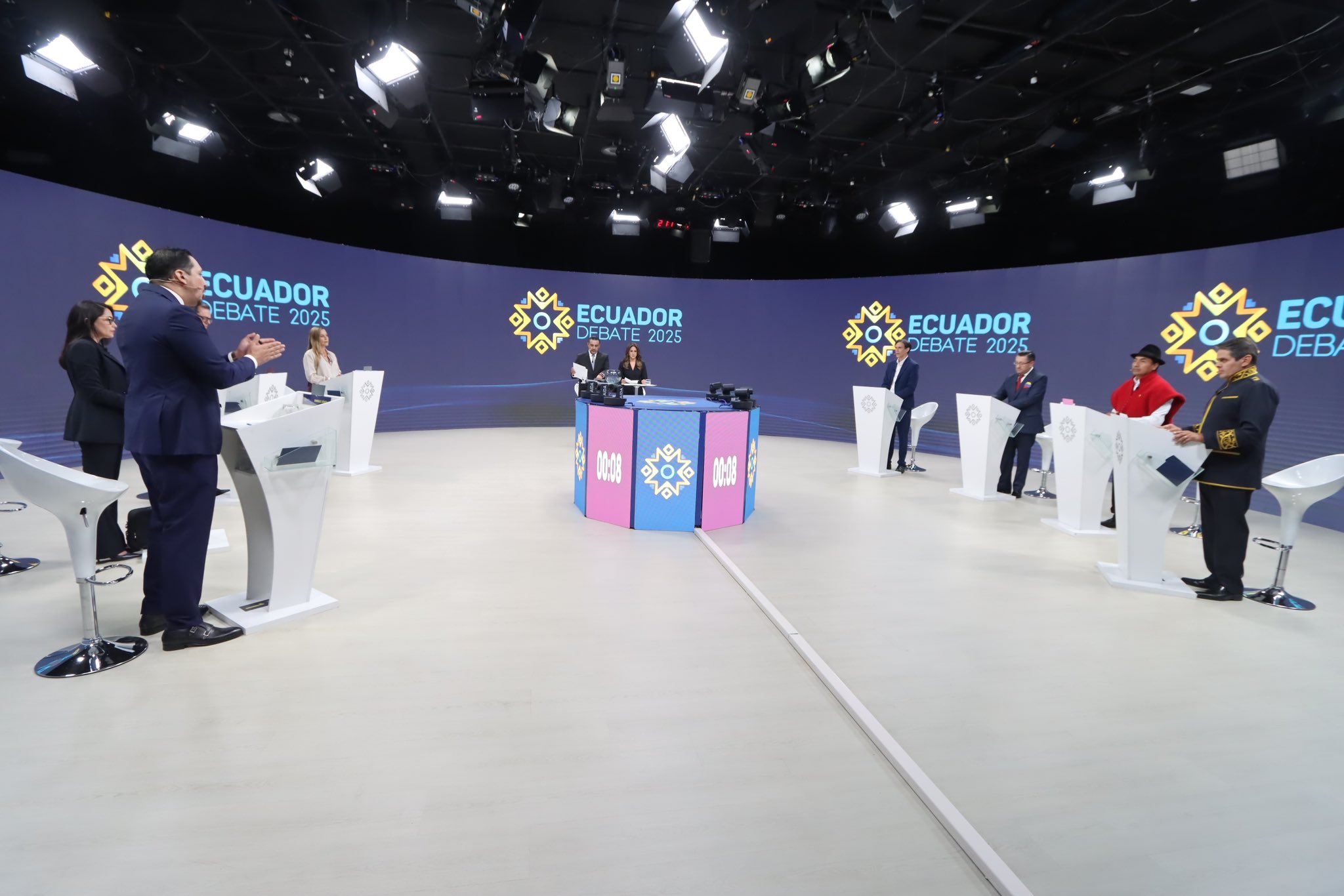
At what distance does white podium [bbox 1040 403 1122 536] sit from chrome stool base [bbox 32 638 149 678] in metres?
5.89

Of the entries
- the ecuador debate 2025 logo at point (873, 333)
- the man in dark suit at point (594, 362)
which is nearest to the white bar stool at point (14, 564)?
the man in dark suit at point (594, 362)

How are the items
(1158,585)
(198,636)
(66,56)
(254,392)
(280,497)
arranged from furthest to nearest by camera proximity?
(66,56), (254,392), (1158,585), (280,497), (198,636)

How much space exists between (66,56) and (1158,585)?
914 centimetres

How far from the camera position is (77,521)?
2355mm

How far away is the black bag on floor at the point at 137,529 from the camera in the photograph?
11.2ft

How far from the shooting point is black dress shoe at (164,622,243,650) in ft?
8.41

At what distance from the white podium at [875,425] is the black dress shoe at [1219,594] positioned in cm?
406

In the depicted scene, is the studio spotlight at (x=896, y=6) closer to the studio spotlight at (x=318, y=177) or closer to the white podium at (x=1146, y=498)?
the white podium at (x=1146, y=498)

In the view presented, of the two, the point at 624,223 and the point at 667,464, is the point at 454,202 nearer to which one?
the point at 624,223

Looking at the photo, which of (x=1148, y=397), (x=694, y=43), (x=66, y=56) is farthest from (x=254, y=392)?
(x=1148, y=397)

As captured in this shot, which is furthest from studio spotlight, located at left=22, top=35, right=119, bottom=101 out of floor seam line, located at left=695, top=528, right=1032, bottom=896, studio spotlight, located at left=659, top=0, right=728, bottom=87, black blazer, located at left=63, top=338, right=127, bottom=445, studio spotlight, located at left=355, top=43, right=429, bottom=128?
floor seam line, located at left=695, top=528, right=1032, bottom=896

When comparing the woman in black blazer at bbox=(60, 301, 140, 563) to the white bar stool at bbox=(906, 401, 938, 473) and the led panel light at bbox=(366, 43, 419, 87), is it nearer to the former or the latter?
the led panel light at bbox=(366, 43, 419, 87)

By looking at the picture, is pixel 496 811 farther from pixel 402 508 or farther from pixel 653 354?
pixel 653 354

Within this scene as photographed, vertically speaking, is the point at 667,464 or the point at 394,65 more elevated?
the point at 394,65
